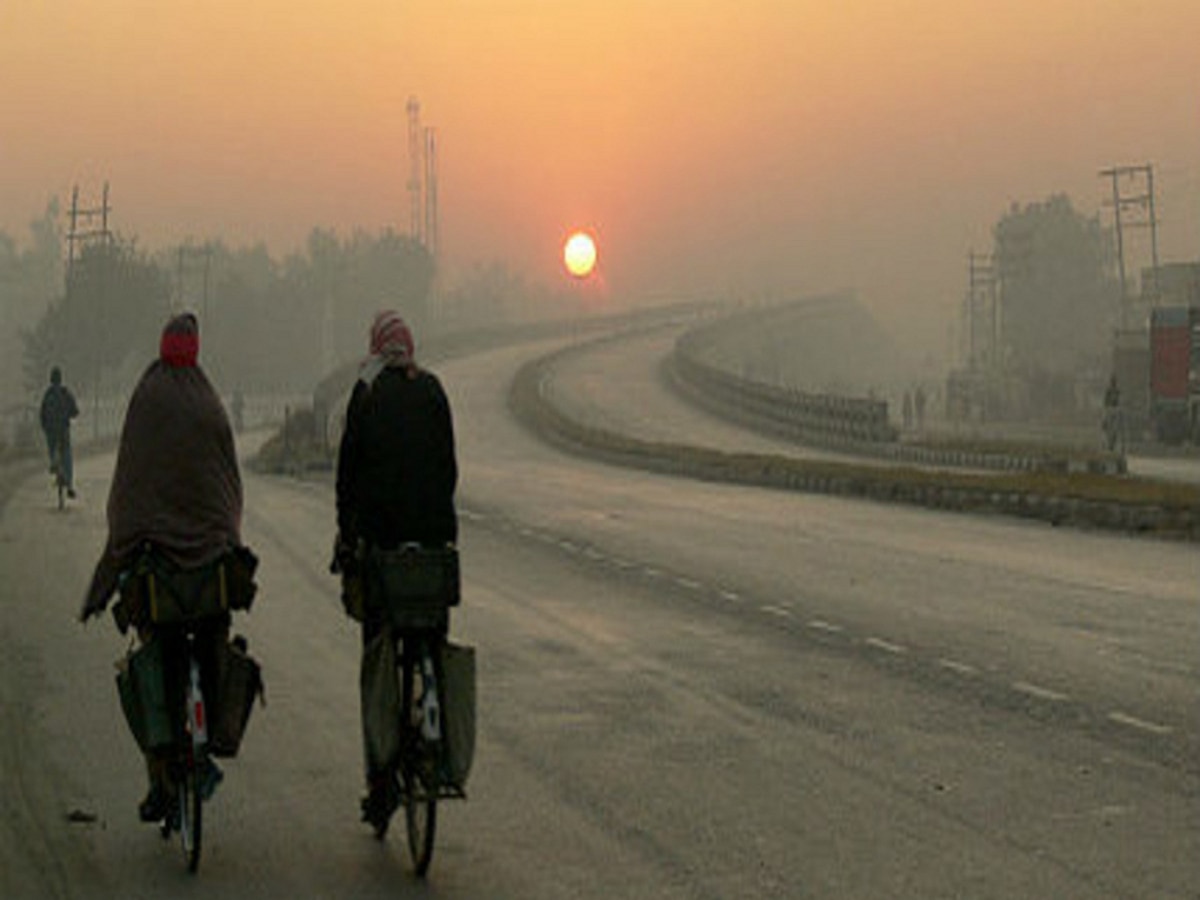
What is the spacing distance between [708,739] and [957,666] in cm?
331

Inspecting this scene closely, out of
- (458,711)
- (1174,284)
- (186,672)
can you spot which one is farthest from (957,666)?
(1174,284)

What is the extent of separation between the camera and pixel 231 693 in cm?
816

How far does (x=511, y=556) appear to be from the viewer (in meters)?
23.4

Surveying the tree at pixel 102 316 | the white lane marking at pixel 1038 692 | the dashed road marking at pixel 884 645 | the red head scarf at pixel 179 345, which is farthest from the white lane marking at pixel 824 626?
the tree at pixel 102 316

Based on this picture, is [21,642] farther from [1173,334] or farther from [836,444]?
[1173,334]

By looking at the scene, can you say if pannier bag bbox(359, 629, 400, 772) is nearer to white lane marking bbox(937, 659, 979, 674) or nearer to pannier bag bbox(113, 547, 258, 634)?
pannier bag bbox(113, 547, 258, 634)

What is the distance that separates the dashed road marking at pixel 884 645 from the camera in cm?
1448

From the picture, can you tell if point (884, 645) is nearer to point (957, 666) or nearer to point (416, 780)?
point (957, 666)

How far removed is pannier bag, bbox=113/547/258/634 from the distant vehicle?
5555 centimetres

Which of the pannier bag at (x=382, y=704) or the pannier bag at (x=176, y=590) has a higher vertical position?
the pannier bag at (x=176, y=590)

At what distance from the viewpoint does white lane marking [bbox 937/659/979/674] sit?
13.3 m

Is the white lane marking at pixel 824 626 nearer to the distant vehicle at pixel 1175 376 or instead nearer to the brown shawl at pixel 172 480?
the brown shawl at pixel 172 480

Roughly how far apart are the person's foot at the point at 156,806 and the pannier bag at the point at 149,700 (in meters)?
0.35

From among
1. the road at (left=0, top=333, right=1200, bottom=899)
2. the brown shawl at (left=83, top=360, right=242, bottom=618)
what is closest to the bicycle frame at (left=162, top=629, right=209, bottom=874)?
the road at (left=0, top=333, right=1200, bottom=899)
